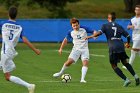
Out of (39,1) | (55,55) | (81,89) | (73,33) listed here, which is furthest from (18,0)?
(81,89)

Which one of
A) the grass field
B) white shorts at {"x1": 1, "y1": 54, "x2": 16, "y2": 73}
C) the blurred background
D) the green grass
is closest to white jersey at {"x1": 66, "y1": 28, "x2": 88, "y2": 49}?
the grass field

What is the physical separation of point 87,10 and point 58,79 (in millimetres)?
38734

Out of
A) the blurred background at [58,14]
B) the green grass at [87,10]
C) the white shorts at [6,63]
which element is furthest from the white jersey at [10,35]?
the green grass at [87,10]

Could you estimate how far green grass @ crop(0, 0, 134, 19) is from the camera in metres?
52.0

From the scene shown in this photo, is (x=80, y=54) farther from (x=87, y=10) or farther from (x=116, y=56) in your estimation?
(x=87, y=10)

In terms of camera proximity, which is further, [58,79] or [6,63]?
[58,79]

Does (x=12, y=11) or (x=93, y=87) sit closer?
(x=12, y=11)

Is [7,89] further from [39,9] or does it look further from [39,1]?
[39,9]

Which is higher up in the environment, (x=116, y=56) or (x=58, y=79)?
(x=116, y=56)

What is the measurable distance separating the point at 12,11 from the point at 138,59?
42.5 ft

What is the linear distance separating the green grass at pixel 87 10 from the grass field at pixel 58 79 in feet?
73.4

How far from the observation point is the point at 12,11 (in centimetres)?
1395

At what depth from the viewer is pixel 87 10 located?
5688 cm

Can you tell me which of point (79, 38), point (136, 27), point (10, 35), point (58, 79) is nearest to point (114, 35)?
point (79, 38)
